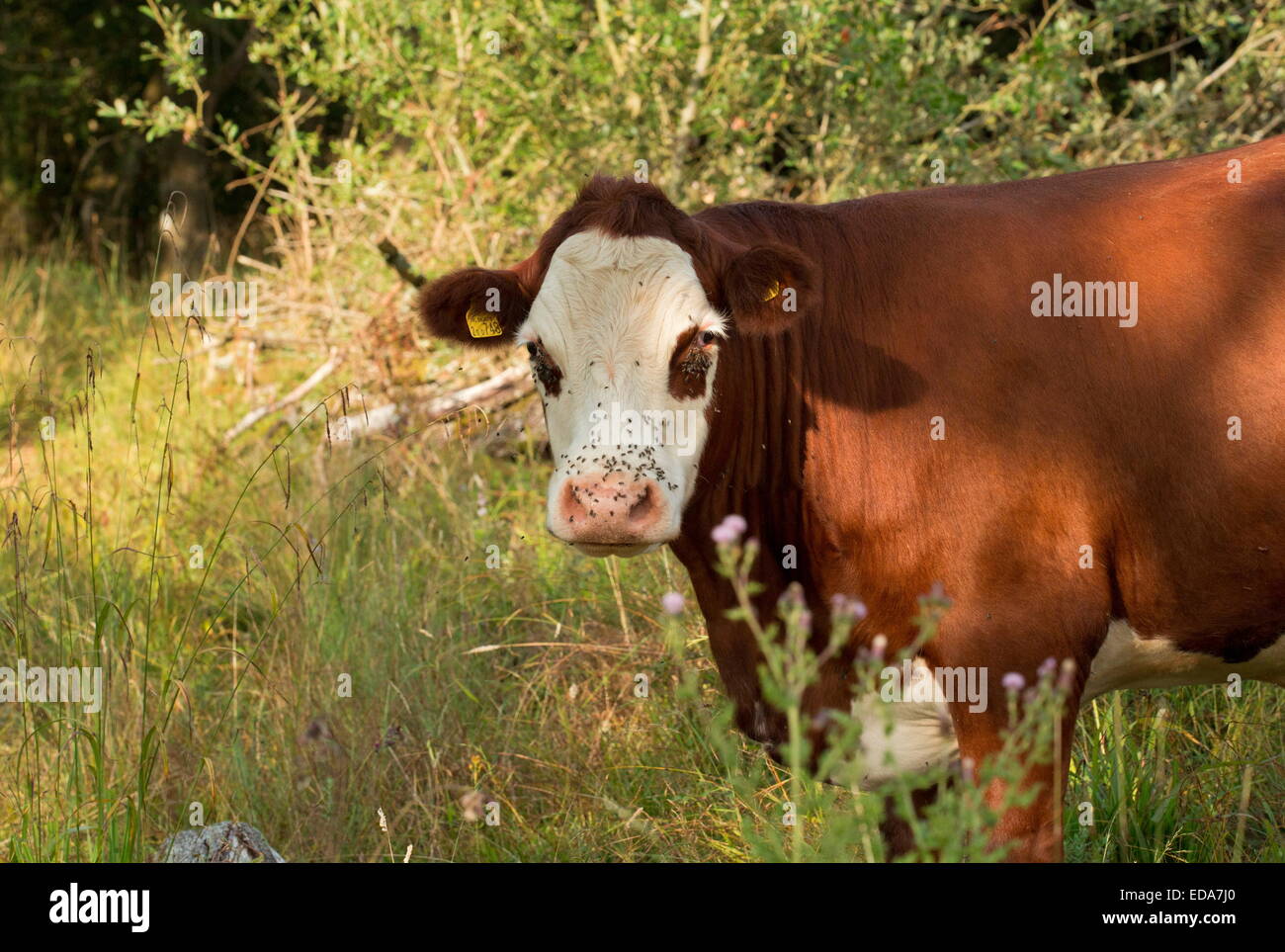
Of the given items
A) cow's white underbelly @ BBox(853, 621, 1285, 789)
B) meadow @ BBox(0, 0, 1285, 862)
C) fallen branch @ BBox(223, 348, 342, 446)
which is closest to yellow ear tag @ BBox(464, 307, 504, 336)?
meadow @ BBox(0, 0, 1285, 862)

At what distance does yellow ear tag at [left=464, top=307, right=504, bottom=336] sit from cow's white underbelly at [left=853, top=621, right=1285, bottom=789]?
138cm

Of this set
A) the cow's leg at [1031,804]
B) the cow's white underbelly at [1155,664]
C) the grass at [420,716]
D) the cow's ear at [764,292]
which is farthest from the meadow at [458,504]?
the cow's ear at [764,292]

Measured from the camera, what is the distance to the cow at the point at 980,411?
332cm

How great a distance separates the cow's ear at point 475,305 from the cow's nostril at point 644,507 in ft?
2.62

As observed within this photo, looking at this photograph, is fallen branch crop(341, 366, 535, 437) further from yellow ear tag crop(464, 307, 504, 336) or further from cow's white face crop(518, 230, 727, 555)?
cow's white face crop(518, 230, 727, 555)

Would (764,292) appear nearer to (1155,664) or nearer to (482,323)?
(482,323)

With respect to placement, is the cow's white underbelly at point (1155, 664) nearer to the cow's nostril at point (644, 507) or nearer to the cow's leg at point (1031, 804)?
the cow's leg at point (1031, 804)

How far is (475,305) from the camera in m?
3.78

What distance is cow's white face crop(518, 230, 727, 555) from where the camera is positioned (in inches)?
124

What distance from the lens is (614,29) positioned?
23.7 ft

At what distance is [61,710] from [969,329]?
314 centimetres

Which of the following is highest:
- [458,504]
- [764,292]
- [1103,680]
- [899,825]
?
[764,292]

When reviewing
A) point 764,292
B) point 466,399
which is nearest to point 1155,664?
point 764,292

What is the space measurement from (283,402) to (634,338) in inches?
191
